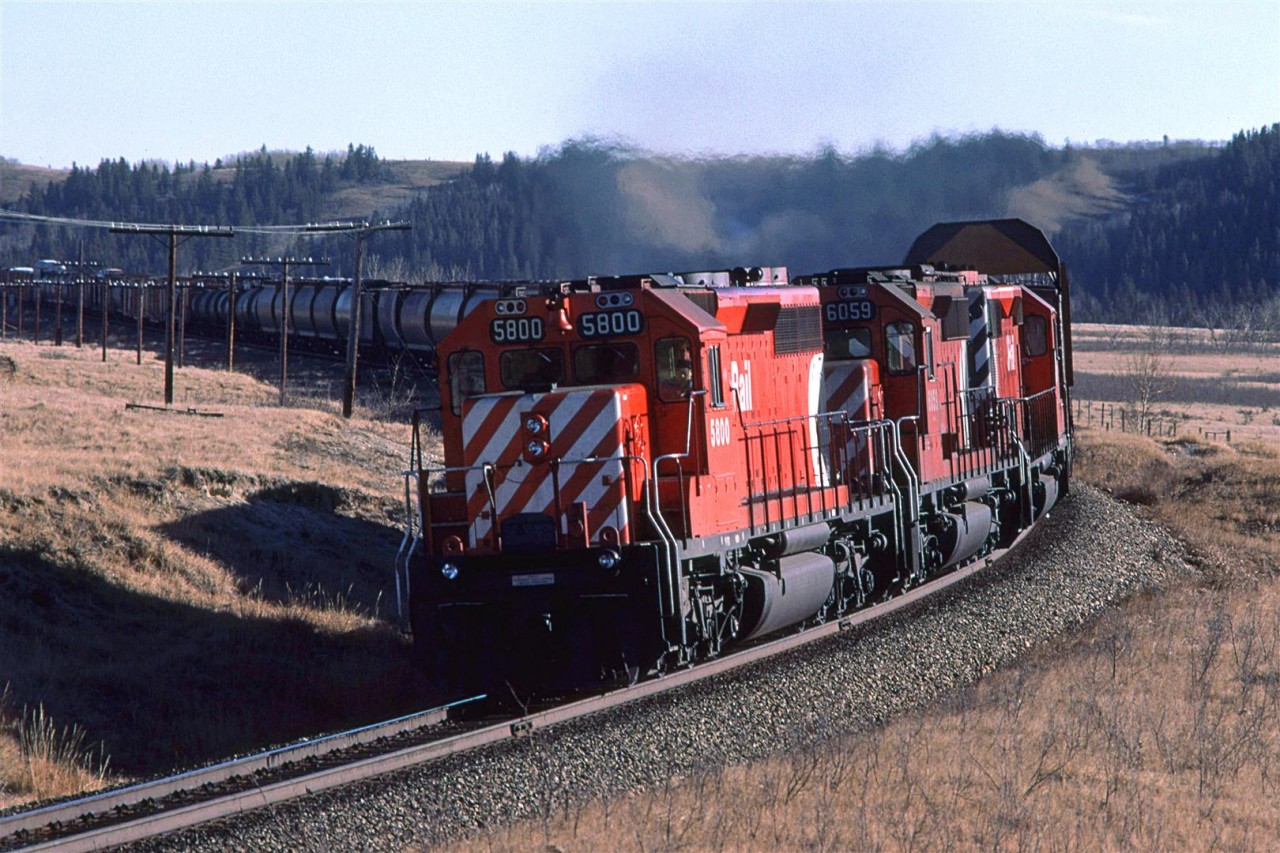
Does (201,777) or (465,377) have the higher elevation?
(465,377)

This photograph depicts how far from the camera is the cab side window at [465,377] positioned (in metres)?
14.1

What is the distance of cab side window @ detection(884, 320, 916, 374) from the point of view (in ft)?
60.1

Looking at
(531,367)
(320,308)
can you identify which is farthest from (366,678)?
(320,308)

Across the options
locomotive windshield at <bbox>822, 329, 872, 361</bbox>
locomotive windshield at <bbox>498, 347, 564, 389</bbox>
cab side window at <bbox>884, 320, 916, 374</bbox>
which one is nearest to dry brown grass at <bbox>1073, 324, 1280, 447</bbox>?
cab side window at <bbox>884, 320, 916, 374</bbox>

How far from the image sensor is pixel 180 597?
57.4ft

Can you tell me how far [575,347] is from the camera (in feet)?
45.7

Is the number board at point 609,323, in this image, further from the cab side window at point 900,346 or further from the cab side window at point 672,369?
the cab side window at point 900,346

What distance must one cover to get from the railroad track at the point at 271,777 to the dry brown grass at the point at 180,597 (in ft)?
6.34

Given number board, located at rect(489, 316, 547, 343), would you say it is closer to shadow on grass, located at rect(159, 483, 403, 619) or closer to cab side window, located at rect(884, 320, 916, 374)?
shadow on grass, located at rect(159, 483, 403, 619)

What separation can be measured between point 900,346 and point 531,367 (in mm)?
6181

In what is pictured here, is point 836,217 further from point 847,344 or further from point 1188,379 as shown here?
point 847,344

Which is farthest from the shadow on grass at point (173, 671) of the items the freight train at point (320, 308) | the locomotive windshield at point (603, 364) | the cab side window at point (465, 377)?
the freight train at point (320, 308)

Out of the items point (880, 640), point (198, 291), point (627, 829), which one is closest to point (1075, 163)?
point (198, 291)

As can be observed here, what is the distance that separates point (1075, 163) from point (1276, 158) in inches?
1903
